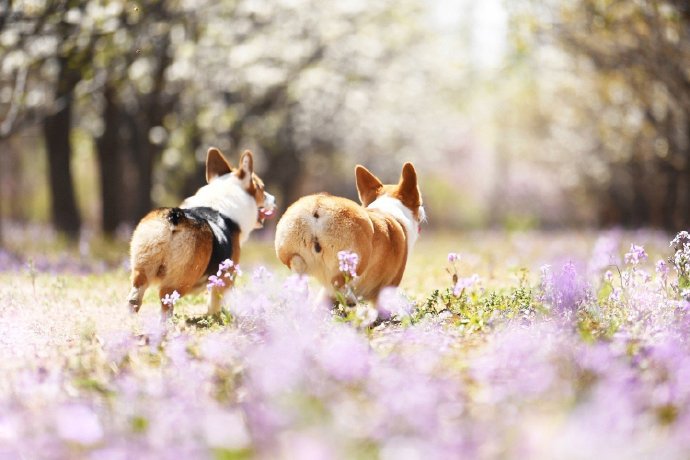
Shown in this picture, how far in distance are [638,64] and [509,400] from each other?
50.0 ft

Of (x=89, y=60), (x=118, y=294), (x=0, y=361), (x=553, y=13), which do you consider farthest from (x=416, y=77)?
(x=0, y=361)

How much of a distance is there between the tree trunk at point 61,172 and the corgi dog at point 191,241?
11062mm

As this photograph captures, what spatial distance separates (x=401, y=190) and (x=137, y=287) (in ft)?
8.03

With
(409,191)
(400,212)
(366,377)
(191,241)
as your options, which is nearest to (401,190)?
(409,191)

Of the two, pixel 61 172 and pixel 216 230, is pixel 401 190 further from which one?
pixel 61 172

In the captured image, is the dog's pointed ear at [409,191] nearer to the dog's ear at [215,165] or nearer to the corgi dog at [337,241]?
the corgi dog at [337,241]

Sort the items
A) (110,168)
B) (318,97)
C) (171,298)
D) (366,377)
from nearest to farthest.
Answer: (366,377) < (171,298) < (110,168) < (318,97)

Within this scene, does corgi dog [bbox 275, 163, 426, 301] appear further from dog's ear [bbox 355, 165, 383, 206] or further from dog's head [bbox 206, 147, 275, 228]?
dog's head [bbox 206, 147, 275, 228]

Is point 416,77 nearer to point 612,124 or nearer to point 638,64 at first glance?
point 612,124

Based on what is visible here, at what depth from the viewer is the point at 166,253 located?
6.47 m

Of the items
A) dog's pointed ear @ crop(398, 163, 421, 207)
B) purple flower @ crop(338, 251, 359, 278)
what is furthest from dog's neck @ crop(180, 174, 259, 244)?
purple flower @ crop(338, 251, 359, 278)

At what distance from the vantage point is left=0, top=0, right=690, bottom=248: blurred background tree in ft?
50.5

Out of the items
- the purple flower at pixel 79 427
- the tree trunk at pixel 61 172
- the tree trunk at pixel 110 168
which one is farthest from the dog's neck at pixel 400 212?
the tree trunk at pixel 110 168

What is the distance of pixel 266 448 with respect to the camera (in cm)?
339
